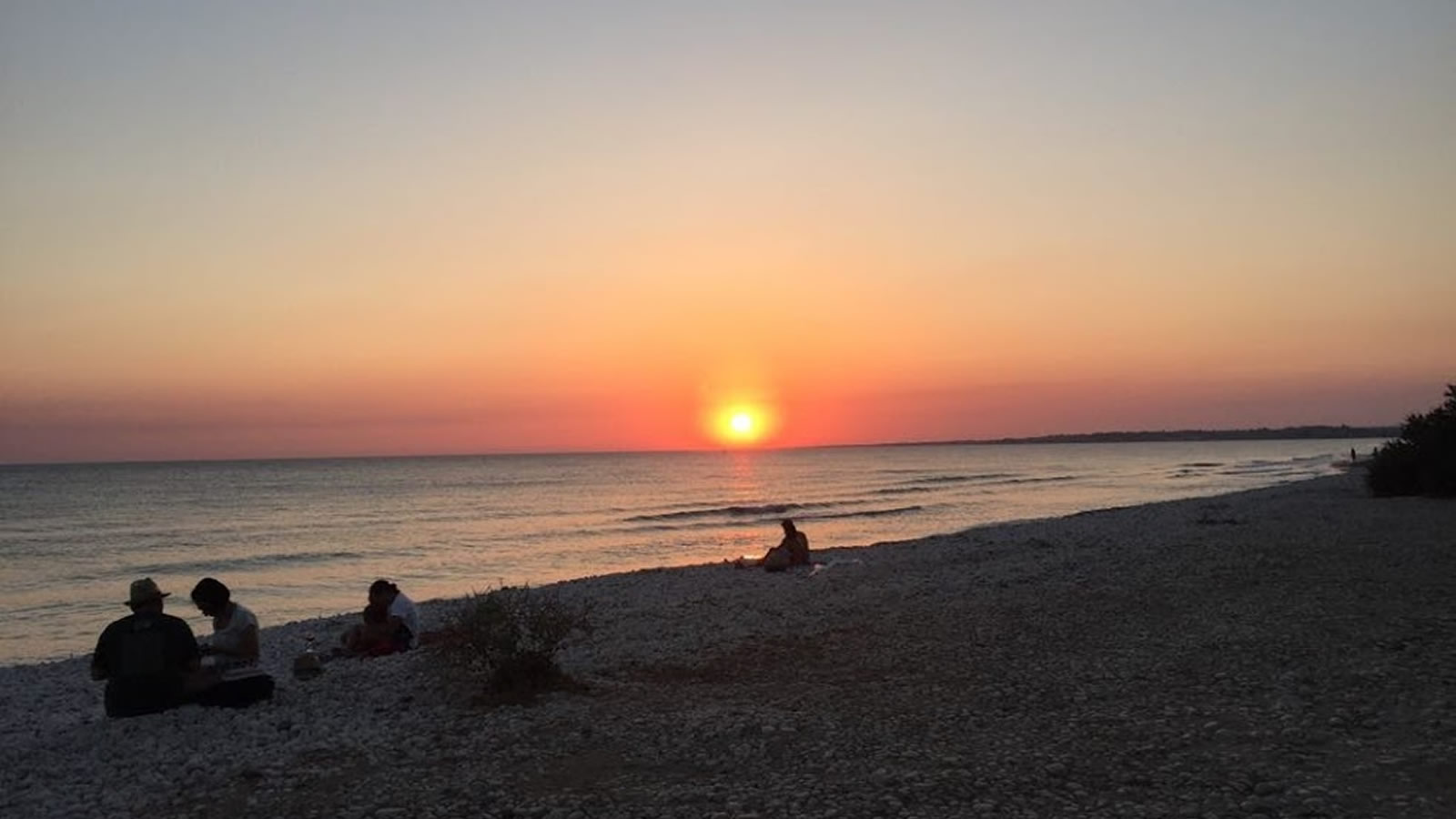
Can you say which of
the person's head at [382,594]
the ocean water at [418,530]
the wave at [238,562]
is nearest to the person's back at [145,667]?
the person's head at [382,594]

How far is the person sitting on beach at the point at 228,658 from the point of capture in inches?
423

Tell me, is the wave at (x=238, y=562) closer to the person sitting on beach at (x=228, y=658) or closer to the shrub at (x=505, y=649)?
the person sitting on beach at (x=228, y=658)

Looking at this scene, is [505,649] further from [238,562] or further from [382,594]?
[238,562]

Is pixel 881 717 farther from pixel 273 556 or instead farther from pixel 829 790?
pixel 273 556

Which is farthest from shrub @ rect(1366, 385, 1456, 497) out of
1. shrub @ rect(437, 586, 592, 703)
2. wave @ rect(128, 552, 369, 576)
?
wave @ rect(128, 552, 369, 576)

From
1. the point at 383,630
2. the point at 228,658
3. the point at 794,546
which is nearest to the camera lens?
the point at 228,658

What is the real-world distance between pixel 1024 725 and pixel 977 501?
53164mm

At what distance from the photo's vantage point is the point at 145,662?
35.1ft

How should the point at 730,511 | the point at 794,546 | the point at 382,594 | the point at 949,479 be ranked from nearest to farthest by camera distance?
the point at 382,594 < the point at 794,546 < the point at 730,511 < the point at 949,479

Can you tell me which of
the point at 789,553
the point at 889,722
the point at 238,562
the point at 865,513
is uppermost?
the point at 789,553

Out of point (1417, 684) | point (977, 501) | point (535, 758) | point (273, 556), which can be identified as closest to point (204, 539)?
point (273, 556)

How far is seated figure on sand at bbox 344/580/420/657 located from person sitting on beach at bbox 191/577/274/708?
2540 mm

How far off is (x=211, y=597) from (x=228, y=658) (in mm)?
712

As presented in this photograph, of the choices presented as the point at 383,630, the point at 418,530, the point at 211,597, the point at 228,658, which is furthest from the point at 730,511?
the point at 211,597
